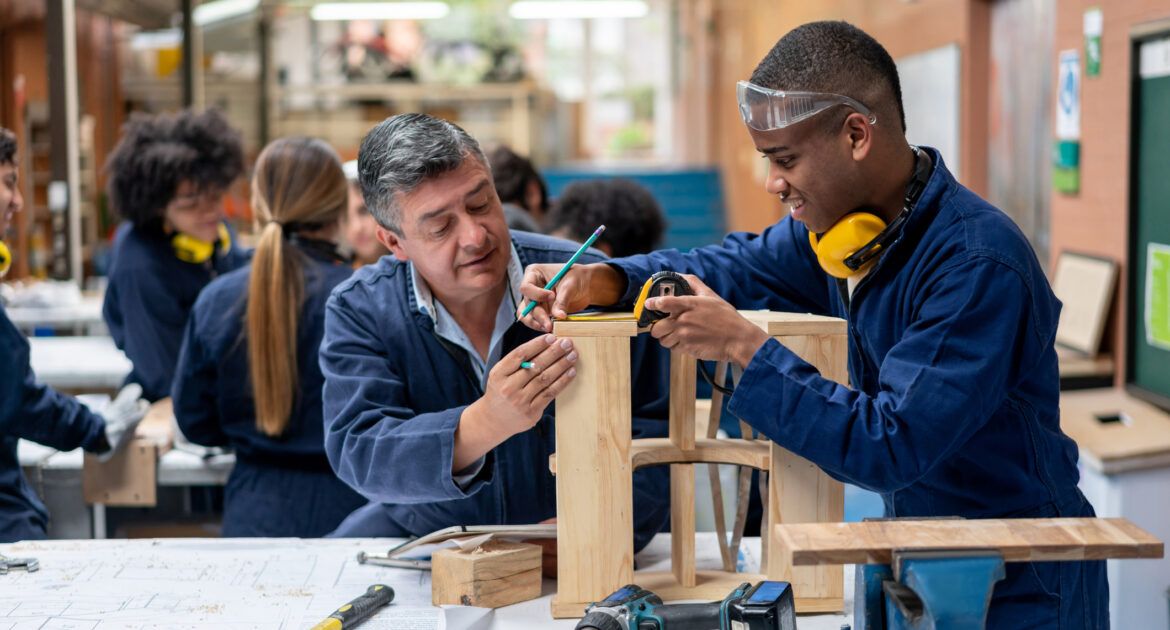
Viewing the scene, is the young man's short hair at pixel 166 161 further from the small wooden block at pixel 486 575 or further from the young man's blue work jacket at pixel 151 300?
the small wooden block at pixel 486 575

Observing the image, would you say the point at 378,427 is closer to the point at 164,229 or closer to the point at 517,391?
the point at 517,391

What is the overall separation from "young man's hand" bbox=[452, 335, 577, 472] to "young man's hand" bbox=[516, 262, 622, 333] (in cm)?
8

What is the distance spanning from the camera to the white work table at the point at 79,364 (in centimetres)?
453

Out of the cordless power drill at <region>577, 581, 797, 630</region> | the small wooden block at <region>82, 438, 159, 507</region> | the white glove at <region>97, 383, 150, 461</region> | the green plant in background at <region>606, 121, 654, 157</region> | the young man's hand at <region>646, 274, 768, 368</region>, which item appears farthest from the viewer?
the green plant in background at <region>606, 121, 654, 157</region>

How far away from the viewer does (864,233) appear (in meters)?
1.74

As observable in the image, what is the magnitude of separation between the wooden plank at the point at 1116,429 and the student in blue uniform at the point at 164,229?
2876 mm

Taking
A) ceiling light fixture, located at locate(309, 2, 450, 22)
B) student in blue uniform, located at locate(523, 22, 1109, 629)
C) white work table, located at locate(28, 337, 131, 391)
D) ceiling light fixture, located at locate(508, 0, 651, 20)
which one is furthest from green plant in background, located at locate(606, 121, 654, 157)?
student in blue uniform, located at locate(523, 22, 1109, 629)

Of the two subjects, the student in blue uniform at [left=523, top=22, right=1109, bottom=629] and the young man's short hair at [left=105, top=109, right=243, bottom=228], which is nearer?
the student in blue uniform at [left=523, top=22, right=1109, bottom=629]

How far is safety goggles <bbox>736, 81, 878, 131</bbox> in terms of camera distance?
1699 mm

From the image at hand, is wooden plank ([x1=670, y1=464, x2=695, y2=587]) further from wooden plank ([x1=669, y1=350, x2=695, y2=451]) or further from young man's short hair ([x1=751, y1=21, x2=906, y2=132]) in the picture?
young man's short hair ([x1=751, y1=21, x2=906, y2=132])

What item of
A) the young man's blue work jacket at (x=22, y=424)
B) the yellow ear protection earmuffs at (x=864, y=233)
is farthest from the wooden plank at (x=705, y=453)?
the young man's blue work jacket at (x=22, y=424)

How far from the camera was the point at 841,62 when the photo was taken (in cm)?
172

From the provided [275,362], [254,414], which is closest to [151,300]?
[254,414]

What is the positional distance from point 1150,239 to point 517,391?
8.18 ft
